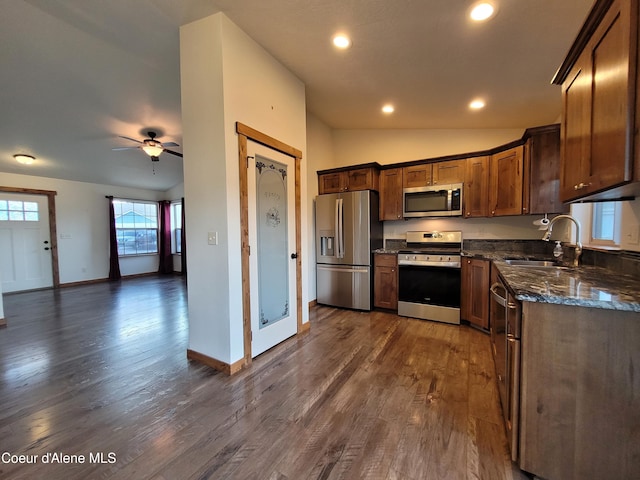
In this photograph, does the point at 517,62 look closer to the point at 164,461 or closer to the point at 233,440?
the point at 233,440

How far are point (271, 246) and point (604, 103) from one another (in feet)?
8.18

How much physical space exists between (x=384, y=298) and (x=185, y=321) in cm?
281

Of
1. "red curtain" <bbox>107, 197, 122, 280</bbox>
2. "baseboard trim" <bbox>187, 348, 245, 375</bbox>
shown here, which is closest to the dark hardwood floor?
"baseboard trim" <bbox>187, 348, 245, 375</bbox>

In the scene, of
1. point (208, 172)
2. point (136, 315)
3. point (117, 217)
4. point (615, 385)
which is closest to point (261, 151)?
point (208, 172)

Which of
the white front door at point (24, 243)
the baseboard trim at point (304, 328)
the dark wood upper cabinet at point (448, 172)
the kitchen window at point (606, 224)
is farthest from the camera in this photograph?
the white front door at point (24, 243)

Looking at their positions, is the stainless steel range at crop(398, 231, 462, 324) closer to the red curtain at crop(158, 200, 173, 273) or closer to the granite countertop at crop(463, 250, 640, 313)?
the granite countertop at crop(463, 250, 640, 313)

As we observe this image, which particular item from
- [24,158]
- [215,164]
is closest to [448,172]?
[215,164]

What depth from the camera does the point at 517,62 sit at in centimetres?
243

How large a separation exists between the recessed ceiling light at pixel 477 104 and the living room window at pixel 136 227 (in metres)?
8.19

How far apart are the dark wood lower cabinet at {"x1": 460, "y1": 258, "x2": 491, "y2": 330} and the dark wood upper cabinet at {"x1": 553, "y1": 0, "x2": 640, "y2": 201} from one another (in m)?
1.58

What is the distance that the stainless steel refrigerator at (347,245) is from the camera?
3885mm

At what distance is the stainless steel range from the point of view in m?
3.41

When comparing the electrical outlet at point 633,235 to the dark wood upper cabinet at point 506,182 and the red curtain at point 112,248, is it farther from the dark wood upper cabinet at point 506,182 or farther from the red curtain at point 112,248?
the red curtain at point 112,248

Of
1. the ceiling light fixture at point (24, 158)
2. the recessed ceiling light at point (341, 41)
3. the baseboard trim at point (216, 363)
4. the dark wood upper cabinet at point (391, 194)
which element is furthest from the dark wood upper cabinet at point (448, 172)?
the ceiling light fixture at point (24, 158)
